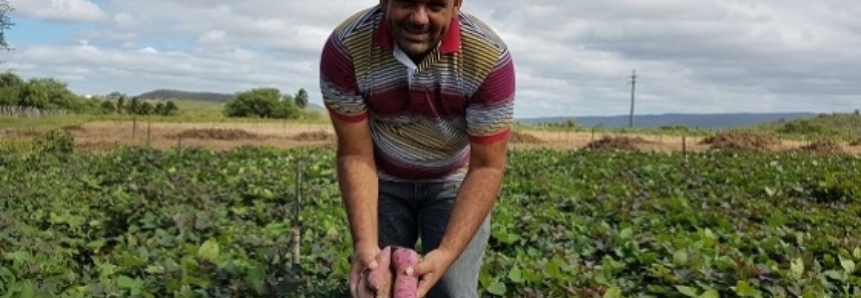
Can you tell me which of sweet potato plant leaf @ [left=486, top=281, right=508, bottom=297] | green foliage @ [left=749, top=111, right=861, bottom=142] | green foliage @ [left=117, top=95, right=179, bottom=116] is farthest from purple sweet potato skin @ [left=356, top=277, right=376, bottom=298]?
green foliage @ [left=117, top=95, right=179, bottom=116]

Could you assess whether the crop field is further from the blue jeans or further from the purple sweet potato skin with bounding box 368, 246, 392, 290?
the purple sweet potato skin with bounding box 368, 246, 392, 290

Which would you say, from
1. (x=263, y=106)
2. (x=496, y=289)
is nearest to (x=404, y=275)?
(x=496, y=289)

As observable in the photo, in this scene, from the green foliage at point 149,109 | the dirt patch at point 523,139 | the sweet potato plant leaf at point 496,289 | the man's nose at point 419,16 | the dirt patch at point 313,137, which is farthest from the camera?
the green foliage at point 149,109

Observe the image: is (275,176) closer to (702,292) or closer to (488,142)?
(702,292)

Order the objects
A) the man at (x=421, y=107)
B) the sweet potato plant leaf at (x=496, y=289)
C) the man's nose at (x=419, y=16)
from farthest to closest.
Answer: the sweet potato plant leaf at (x=496, y=289) < the man at (x=421, y=107) < the man's nose at (x=419, y=16)

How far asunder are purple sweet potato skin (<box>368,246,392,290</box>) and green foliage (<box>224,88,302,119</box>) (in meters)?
57.5

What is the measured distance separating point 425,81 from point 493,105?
0.60ft

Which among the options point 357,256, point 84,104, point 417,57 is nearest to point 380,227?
point 357,256

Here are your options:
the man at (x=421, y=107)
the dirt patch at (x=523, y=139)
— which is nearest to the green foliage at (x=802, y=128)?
the dirt patch at (x=523, y=139)

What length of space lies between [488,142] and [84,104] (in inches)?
2522

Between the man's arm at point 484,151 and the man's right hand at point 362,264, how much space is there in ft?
0.61

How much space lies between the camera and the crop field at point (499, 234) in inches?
164

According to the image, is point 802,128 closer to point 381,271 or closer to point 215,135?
point 215,135

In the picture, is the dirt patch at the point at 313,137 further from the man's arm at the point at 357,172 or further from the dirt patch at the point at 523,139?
the man's arm at the point at 357,172
